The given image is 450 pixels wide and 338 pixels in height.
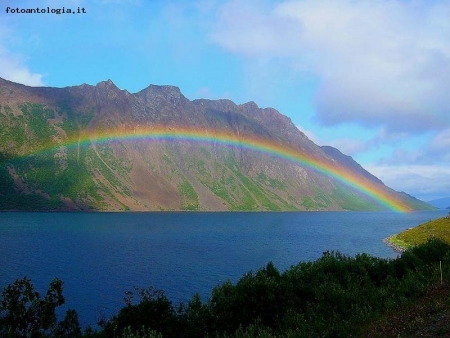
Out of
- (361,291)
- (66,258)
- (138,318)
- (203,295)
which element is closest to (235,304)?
(138,318)

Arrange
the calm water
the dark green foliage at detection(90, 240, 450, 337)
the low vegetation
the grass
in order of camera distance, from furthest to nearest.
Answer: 1. the grass
2. the calm water
3. the dark green foliage at detection(90, 240, 450, 337)
4. the low vegetation

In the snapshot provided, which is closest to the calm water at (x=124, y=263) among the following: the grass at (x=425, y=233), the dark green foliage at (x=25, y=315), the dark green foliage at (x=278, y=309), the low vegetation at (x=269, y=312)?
the grass at (x=425, y=233)

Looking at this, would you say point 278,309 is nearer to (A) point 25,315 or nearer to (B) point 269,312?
(B) point 269,312

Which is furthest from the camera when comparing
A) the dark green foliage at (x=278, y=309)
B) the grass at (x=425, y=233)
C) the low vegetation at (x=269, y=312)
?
the grass at (x=425, y=233)

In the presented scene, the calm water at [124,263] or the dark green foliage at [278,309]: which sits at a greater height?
the dark green foliage at [278,309]

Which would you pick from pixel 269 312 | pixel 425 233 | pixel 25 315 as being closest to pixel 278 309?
pixel 269 312

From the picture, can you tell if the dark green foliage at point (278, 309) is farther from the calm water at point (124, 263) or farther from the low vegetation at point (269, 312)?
the calm water at point (124, 263)

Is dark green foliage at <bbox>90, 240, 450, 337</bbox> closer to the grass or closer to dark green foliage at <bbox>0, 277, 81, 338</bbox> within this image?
dark green foliage at <bbox>0, 277, 81, 338</bbox>

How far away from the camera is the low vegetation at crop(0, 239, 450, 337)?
22891 mm

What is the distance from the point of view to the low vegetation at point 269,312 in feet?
75.1

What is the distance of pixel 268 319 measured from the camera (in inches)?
1187

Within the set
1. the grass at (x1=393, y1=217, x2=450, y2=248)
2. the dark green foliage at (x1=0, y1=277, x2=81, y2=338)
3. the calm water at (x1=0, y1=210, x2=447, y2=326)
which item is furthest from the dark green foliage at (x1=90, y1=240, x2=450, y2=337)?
the grass at (x1=393, y1=217, x2=450, y2=248)

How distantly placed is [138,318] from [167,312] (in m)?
2.35

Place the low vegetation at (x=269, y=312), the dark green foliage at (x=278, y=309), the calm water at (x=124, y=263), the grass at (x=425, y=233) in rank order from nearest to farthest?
the low vegetation at (x=269, y=312) < the dark green foliage at (x=278, y=309) < the calm water at (x=124, y=263) < the grass at (x=425, y=233)
